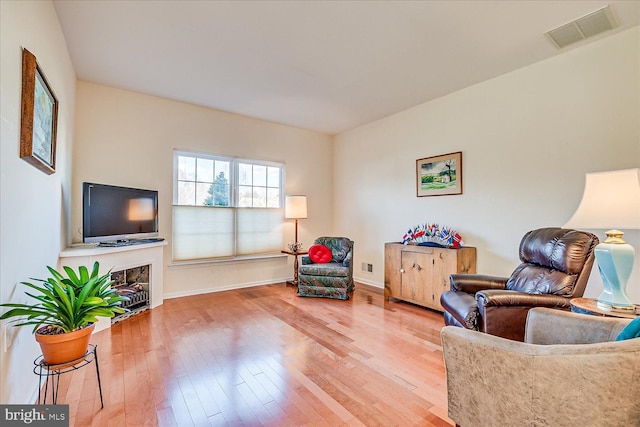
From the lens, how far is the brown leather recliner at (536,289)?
2.07 metres

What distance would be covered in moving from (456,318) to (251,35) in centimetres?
298

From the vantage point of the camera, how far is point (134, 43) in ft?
8.74

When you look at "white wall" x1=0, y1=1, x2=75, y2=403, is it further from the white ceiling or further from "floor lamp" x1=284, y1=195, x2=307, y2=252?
"floor lamp" x1=284, y1=195, x2=307, y2=252

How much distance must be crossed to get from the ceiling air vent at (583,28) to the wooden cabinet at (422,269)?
85.4 inches

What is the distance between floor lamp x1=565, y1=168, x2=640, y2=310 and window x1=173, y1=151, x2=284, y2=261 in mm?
4013

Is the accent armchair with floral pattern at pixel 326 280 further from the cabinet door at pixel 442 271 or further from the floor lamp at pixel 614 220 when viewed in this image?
the floor lamp at pixel 614 220

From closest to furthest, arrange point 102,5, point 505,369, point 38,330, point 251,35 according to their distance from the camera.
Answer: point 505,369 < point 38,330 < point 102,5 < point 251,35

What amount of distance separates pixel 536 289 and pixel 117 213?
4.16 meters

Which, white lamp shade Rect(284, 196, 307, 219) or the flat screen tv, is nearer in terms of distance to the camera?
the flat screen tv

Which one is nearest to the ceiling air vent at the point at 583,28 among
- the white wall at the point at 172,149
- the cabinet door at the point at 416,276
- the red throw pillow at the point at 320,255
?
the cabinet door at the point at 416,276

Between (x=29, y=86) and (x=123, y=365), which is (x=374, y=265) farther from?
(x=29, y=86)

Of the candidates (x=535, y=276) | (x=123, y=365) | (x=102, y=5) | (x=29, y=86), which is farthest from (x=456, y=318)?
(x=102, y=5)

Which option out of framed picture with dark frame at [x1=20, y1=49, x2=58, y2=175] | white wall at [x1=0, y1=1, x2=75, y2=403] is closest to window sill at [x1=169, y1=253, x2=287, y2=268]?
white wall at [x1=0, y1=1, x2=75, y2=403]

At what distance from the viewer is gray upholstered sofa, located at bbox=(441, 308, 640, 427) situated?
909 millimetres
